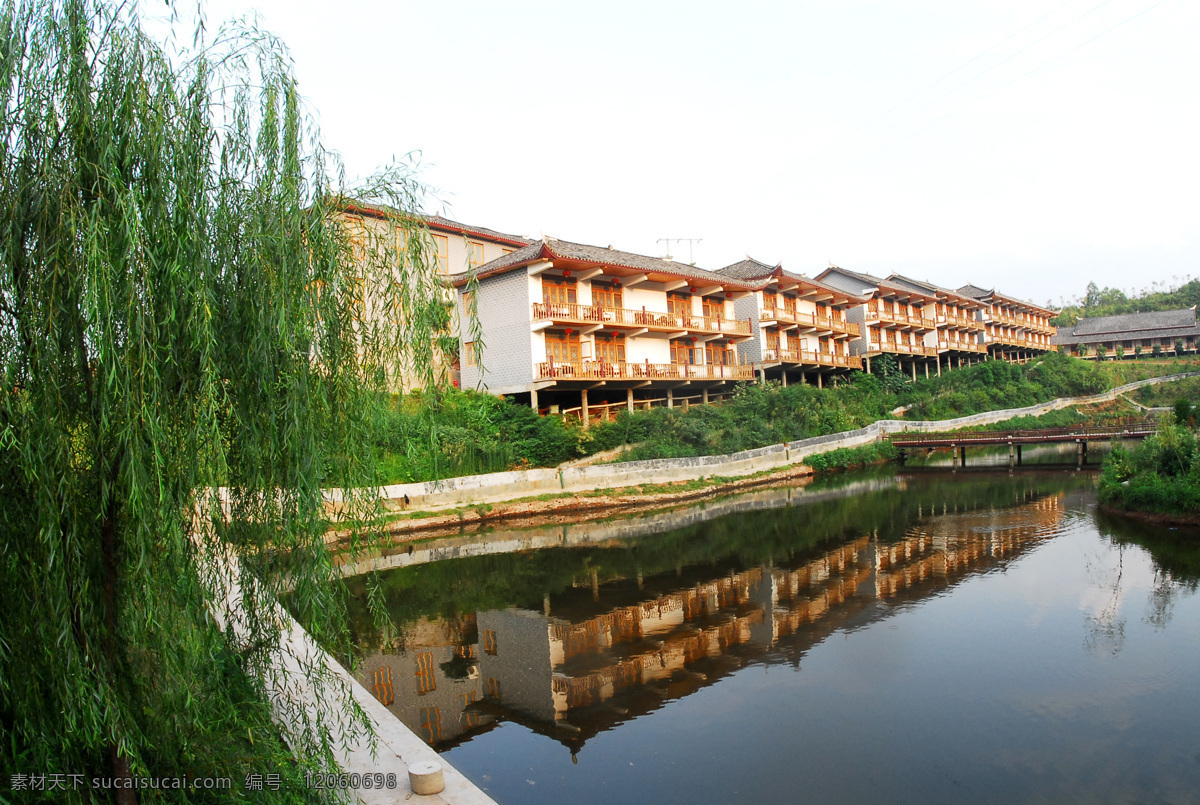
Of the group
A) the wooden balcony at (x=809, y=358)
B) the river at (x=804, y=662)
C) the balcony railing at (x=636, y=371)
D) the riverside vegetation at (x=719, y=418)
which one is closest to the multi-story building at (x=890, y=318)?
the riverside vegetation at (x=719, y=418)

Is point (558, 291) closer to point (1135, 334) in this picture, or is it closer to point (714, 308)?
point (714, 308)

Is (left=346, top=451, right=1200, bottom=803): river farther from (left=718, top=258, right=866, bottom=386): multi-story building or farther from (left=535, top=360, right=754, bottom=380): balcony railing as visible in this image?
(left=718, top=258, right=866, bottom=386): multi-story building

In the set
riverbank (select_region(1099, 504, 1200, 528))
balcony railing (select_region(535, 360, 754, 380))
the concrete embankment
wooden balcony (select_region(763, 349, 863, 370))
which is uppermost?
wooden balcony (select_region(763, 349, 863, 370))

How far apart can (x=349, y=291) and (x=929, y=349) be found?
51805mm

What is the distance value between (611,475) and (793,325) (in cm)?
1735

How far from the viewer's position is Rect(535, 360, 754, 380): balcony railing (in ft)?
81.6

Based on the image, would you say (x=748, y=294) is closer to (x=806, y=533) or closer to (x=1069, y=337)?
(x=806, y=533)

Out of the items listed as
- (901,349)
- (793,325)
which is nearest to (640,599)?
(793,325)

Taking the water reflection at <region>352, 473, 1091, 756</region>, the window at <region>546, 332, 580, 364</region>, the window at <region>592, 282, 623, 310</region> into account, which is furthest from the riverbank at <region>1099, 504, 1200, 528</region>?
the window at <region>592, 282, 623, 310</region>

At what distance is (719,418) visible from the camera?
29594 mm

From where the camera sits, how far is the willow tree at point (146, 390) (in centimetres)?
380

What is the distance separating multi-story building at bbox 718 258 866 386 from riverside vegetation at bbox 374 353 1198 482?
2.19 metres

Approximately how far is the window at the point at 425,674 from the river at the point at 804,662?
0.04 meters

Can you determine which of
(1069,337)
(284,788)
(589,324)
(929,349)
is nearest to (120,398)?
(284,788)
